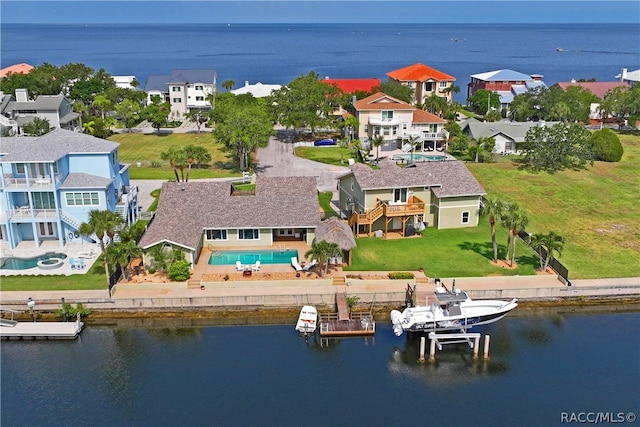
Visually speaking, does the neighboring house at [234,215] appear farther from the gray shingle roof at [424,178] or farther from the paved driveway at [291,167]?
the paved driveway at [291,167]

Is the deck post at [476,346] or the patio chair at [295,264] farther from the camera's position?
the patio chair at [295,264]

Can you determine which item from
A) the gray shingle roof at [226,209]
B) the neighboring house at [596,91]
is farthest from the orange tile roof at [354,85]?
the gray shingle roof at [226,209]

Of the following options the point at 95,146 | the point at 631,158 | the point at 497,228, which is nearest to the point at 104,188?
the point at 95,146

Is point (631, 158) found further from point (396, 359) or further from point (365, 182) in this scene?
point (396, 359)

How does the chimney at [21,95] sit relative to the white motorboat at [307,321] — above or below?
above

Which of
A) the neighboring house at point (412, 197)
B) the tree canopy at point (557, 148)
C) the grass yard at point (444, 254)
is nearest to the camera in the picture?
the grass yard at point (444, 254)

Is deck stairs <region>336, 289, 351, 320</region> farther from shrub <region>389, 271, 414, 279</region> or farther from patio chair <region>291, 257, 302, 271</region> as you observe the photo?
patio chair <region>291, 257, 302, 271</region>
